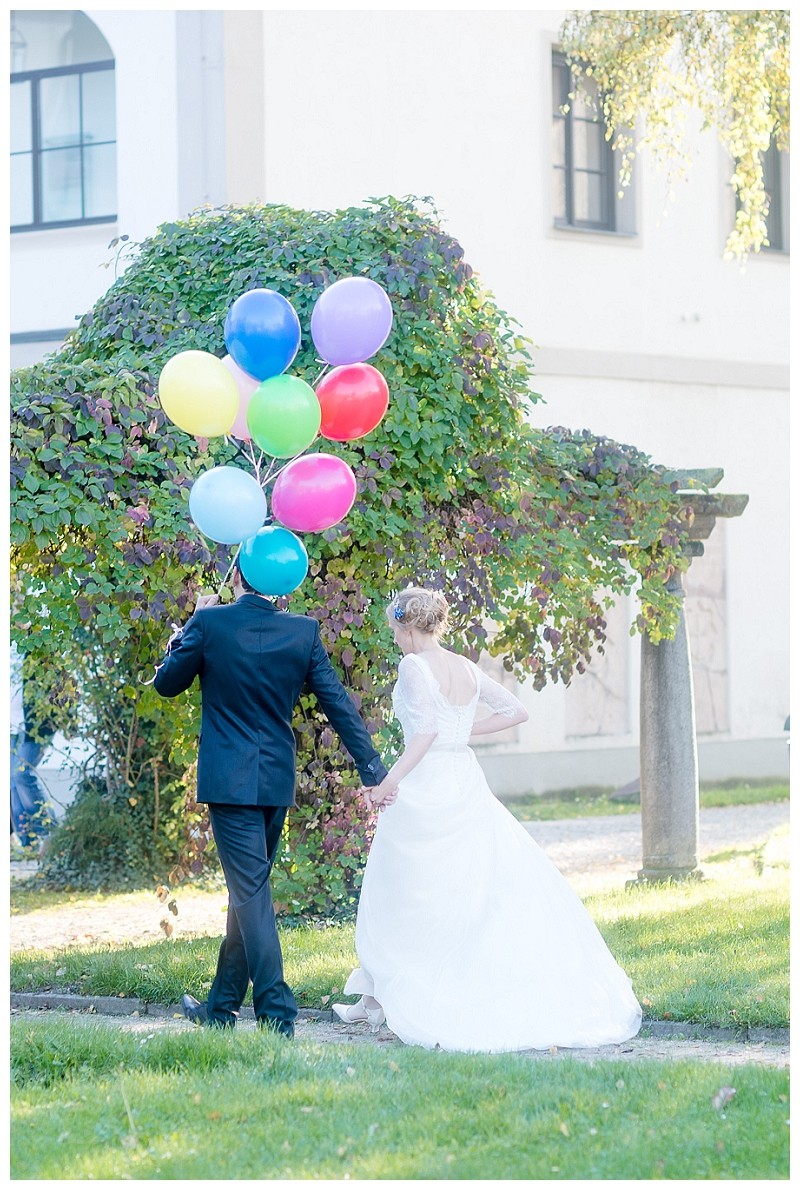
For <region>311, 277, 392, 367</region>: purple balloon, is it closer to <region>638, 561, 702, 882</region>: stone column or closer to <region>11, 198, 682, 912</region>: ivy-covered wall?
<region>11, 198, 682, 912</region>: ivy-covered wall

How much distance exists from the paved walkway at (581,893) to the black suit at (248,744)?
364mm

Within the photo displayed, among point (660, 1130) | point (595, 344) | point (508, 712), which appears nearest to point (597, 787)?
point (595, 344)

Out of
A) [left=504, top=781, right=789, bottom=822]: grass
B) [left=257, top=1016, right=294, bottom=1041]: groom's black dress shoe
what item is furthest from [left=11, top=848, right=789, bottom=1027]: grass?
[left=504, top=781, right=789, bottom=822]: grass

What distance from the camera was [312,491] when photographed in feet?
19.9

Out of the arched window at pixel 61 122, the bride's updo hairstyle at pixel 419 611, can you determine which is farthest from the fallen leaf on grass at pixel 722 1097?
the arched window at pixel 61 122

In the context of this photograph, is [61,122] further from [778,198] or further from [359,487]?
[359,487]

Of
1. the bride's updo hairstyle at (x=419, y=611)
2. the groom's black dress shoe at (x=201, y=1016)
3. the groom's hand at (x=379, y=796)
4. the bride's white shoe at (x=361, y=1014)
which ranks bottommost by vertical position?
the bride's white shoe at (x=361, y=1014)

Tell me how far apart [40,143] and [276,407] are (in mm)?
9925

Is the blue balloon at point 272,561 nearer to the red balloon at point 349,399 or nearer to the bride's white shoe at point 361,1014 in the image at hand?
the red balloon at point 349,399

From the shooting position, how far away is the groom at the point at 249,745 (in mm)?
5875

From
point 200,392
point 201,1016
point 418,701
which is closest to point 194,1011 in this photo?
point 201,1016

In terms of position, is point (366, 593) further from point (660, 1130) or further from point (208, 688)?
point (660, 1130)

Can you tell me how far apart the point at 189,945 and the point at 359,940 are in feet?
5.75

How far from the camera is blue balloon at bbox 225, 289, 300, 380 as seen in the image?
5957 millimetres
